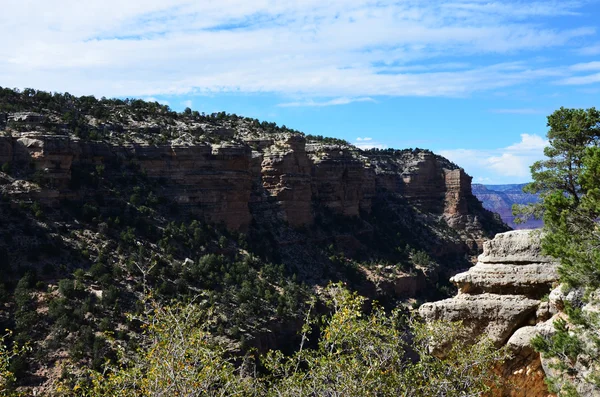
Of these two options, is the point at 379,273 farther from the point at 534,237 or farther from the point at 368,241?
the point at 534,237

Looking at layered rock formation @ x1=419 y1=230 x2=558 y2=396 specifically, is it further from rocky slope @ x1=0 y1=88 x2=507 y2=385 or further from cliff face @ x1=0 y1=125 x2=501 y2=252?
cliff face @ x1=0 y1=125 x2=501 y2=252

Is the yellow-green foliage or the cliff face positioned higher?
the cliff face

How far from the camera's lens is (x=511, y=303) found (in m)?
14.9

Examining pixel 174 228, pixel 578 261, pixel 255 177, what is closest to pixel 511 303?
pixel 578 261

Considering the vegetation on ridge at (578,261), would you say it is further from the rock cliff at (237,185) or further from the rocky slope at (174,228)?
the rock cliff at (237,185)

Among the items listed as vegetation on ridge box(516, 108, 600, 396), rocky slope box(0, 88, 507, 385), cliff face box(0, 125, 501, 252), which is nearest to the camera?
vegetation on ridge box(516, 108, 600, 396)

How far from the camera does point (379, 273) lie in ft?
191

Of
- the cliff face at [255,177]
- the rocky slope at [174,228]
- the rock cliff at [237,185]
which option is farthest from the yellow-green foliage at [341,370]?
the cliff face at [255,177]

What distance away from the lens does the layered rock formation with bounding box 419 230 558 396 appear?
1409cm

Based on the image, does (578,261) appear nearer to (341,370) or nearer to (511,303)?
(511,303)

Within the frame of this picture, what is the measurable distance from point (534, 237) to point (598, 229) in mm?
2402

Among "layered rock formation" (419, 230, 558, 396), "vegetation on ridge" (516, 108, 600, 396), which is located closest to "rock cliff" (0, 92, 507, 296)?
"layered rock formation" (419, 230, 558, 396)

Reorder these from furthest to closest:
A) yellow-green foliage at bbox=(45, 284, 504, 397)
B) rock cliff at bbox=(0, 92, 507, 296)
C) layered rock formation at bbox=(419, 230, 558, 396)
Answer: rock cliff at bbox=(0, 92, 507, 296)
layered rock formation at bbox=(419, 230, 558, 396)
yellow-green foliage at bbox=(45, 284, 504, 397)

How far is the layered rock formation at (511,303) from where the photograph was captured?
14.1 meters
